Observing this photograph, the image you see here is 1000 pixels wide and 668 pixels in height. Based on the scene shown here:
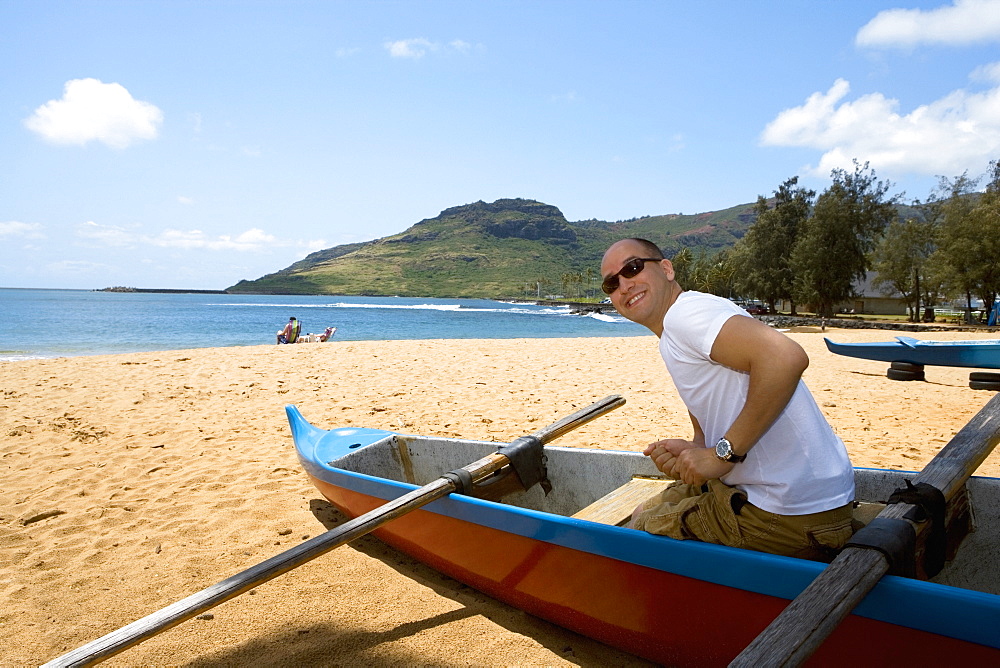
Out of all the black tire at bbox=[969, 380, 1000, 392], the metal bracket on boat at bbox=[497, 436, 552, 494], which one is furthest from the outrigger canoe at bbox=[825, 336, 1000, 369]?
the metal bracket on boat at bbox=[497, 436, 552, 494]

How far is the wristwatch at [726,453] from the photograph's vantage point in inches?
85.0

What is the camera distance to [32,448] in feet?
21.8

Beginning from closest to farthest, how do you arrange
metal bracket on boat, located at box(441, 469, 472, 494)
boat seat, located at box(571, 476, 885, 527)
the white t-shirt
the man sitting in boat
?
the white t-shirt
boat seat, located at box(571, 476, 885, 527)
metal bracket on boat, located at box(441, 469, 472, 494)
the man sitting in boat

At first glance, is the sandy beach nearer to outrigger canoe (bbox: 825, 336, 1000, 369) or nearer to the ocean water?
outrigger canoe (bbox: 825, 336, 1000, 369)

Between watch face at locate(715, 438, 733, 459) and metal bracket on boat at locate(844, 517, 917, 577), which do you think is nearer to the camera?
metal bracket on boat at locate(844, 517, 917, 577)

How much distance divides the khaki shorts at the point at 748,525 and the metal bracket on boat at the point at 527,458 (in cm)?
168

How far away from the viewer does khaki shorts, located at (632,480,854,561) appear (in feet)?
7.33

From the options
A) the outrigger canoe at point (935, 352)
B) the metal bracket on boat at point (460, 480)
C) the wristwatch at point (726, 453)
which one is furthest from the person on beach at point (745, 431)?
the outrigger canoe at point (935, 352)

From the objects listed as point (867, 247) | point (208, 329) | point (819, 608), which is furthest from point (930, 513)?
point (208, 329)

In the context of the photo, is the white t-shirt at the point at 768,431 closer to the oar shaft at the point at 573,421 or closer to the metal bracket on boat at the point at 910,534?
the metal bracket on boat at the point at 910,534

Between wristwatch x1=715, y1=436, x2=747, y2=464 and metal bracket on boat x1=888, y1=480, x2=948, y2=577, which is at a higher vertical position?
wristwatch x1=715, y1=436, x2=747, y2=464

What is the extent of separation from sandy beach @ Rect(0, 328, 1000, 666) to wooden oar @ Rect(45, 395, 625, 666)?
48 cm

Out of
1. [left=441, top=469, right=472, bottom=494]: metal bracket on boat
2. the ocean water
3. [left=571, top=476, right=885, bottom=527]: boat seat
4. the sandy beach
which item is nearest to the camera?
[left=571, top=476, right=885, bottom=527]: boat seat

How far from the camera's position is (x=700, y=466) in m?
2.27
